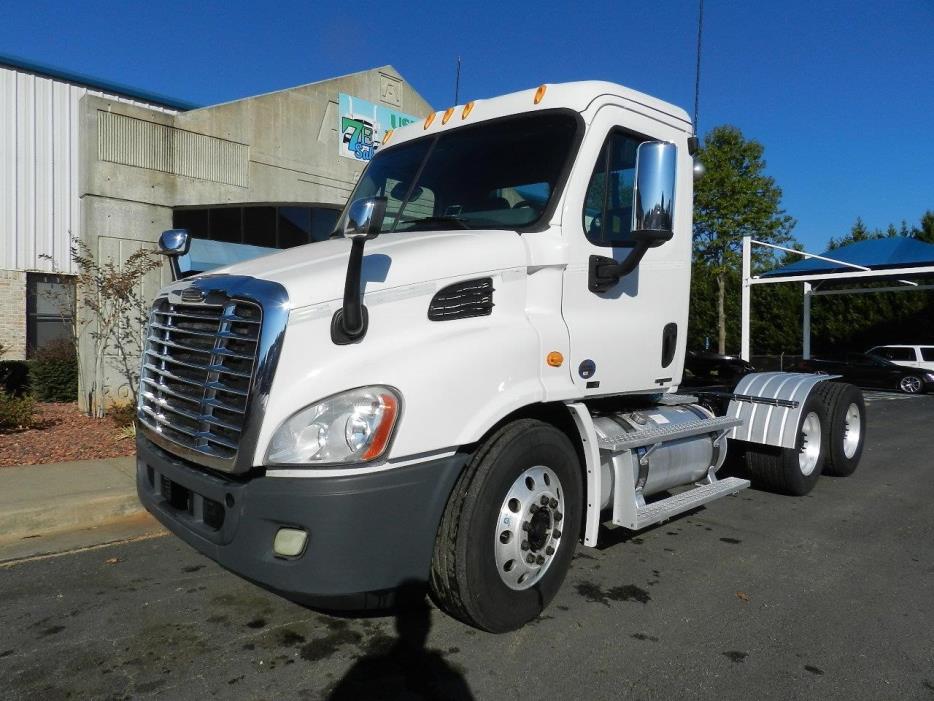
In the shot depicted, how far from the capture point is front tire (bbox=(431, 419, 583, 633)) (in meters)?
3.17

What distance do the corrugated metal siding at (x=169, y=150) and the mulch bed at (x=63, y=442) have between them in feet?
11.9

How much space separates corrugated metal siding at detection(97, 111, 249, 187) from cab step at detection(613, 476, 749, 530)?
895 centimetres

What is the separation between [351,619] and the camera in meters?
3.65

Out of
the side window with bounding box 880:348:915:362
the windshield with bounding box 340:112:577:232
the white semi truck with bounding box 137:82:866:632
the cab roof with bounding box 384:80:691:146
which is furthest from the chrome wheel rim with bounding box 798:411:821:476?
the side window with bounding box 880:348:915:362

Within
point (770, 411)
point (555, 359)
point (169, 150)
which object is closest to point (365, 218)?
point (555, 359)

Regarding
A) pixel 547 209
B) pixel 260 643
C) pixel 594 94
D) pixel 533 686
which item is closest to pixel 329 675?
pixel 260 643

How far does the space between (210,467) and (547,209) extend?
2.12 m

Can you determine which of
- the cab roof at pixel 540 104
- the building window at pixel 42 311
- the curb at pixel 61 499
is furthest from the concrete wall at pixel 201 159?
the cab roof at pixel 540 104

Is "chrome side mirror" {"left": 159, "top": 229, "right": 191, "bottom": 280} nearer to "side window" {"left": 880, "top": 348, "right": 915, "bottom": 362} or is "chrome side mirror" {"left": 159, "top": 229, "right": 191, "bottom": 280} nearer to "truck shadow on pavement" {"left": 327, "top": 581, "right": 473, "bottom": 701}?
"truck shadow on pavement" {"left": 327, "top": 581, "right": 473, "bottom": 701}

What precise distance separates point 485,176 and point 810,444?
14.9 feet

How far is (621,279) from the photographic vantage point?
4.17 m

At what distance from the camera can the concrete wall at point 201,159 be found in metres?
9.90

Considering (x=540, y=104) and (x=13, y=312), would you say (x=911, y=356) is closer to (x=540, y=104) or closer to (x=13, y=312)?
(x=540, y=104)

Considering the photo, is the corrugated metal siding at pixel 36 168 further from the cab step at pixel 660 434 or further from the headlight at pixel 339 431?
the headlight at pixel 339 431
